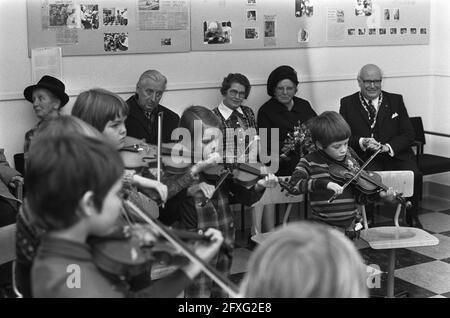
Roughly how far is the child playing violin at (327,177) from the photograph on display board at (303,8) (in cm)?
180

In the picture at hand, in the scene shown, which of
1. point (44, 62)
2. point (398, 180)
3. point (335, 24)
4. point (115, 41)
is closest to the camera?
point (398, 180)

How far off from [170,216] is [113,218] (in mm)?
2108

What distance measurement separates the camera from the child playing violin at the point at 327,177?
3240 mm

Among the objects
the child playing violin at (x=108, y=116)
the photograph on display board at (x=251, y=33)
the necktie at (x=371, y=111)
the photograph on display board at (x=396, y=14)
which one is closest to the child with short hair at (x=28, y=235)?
the child playing violin at (x=108, y=116)

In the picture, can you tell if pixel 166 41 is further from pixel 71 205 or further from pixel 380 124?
pixel 71 205

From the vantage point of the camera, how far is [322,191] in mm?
3234

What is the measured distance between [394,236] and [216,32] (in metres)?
2.01

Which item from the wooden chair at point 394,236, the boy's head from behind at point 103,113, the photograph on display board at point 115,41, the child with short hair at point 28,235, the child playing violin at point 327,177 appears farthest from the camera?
the photograph on display board at point 115,41

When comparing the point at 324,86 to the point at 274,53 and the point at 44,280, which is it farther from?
the point at 44,280

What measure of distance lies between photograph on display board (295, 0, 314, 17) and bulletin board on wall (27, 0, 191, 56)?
893mm

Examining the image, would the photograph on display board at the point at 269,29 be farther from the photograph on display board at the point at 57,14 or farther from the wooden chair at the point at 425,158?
the photograph on display board at the point at 57,14

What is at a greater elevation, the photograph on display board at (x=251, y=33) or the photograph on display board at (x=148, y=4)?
the photograph on display board at (x=148, y=4)

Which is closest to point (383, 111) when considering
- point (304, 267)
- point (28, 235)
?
point (28, 235)

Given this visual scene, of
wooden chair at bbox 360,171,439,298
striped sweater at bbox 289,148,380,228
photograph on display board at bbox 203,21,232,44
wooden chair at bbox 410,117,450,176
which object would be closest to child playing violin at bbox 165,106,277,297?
striped sweater at bbox 289,148,380,228
